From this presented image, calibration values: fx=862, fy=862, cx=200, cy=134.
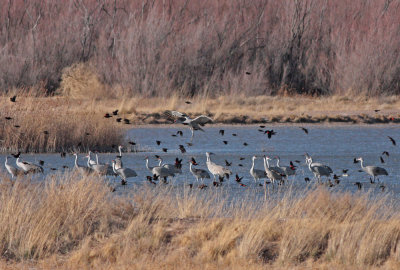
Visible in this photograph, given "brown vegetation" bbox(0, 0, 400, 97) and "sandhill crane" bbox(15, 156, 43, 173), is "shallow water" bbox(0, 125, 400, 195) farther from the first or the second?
"brown vegetation" bbox(0, 0, 400, 97)

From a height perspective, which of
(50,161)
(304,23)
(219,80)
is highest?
(304,23)

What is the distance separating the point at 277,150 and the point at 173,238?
1499 centimetres

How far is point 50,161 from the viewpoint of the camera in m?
20.2

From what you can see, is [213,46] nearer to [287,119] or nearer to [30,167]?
[287,119]

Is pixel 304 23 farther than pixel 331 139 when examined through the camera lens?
Yes

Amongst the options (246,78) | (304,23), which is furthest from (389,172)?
(304,23)

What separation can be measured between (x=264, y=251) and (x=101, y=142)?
559 inches

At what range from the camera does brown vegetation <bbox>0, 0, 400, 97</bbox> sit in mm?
38812

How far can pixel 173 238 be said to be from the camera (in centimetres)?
953

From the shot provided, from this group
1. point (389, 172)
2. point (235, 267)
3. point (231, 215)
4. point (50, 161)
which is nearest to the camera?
point (235, 267)

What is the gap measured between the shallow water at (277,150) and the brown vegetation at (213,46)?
6.74m

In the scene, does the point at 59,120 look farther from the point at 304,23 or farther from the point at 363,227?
the point at 304,23

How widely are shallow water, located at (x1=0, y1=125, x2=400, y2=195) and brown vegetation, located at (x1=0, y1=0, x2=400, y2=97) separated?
674 centimetres

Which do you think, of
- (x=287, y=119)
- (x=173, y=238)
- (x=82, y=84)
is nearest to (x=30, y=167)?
(x=173, y=238)
